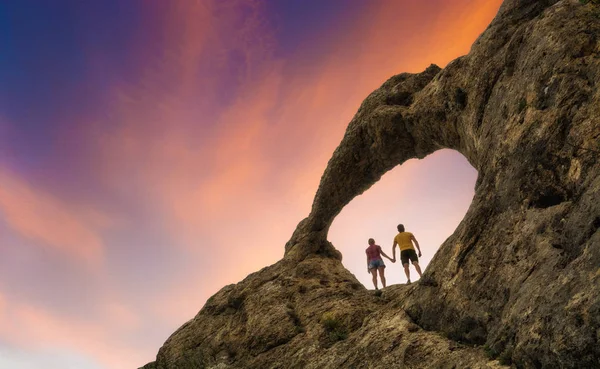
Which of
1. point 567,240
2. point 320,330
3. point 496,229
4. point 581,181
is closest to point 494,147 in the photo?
point 496,229

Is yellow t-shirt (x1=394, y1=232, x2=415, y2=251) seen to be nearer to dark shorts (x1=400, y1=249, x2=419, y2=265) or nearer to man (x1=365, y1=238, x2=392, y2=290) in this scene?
dark shorts (x1=400, y1=249, x2=419, y2=265)

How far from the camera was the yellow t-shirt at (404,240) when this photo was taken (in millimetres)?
23672

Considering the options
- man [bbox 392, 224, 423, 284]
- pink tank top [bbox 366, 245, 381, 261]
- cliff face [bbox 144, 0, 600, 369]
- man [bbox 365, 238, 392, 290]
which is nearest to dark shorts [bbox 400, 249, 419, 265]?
man [bbox 392, 224, 423, 284]

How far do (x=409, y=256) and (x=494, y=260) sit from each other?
37.9 ft

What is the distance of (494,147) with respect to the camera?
1445cm

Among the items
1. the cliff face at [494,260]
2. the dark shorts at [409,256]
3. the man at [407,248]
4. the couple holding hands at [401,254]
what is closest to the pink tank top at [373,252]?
the couple holding hands at [401,254]

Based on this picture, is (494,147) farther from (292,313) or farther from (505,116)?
(292,313)

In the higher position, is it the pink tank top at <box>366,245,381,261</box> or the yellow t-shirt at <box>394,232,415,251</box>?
the pink tank top at <box>366,245,381,261</box>

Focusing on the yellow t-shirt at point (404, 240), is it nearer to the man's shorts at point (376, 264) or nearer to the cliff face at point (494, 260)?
the man's shorts at point (376, 264)

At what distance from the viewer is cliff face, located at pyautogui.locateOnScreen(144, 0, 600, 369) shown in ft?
30.6

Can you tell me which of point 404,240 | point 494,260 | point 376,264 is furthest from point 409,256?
point 494,260

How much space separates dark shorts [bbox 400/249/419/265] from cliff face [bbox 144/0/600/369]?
3.68 meters

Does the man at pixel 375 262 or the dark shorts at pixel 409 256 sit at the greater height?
the man at pixel 375 262

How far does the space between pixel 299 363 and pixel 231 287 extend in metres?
10.8
